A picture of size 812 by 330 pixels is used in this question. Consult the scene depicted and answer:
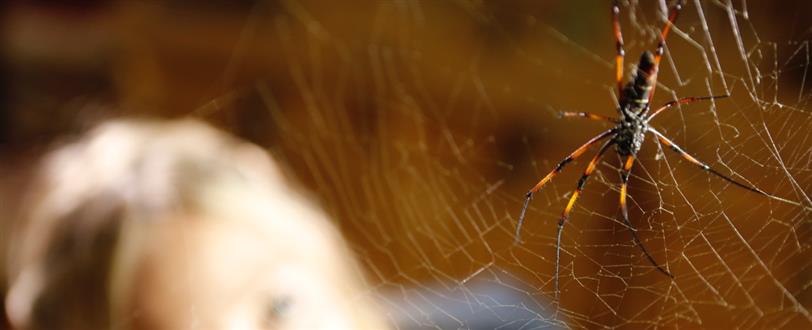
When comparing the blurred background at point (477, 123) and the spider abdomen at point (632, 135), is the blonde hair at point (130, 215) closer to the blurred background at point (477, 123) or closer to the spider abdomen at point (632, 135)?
the blurred background at point (477, 123)

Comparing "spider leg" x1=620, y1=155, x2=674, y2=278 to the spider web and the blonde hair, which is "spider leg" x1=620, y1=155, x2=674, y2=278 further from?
the blonde hair

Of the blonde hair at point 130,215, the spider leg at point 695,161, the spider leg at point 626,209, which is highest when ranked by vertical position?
the spider leg at point 695,161

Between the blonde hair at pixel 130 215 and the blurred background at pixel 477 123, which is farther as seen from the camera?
the blonde hair at pixel 130 215

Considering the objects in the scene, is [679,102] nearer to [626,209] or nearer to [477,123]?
[626,209]

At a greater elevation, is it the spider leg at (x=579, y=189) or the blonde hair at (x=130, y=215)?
the spider leg at (x=579, y=189)

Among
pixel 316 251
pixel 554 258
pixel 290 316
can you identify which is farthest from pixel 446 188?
pixel 554 258

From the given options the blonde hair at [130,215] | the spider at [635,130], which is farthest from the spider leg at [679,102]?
the blonde hair at [130,215]

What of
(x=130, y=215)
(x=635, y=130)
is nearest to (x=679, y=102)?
(x=635, y=130)
